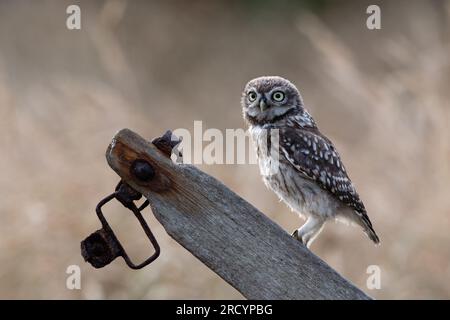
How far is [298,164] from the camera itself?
4.09 meters

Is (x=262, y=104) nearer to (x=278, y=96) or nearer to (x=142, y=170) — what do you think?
(x=278, y=96)

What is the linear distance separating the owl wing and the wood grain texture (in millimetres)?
1777

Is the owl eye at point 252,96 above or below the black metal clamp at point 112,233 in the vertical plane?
above

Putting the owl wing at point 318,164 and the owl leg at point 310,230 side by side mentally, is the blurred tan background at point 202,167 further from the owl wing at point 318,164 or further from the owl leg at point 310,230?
the owl leg at point 310,230

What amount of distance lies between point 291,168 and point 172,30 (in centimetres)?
999

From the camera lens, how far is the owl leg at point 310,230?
12.3 ft

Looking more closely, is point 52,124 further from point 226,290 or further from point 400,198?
point 400,198

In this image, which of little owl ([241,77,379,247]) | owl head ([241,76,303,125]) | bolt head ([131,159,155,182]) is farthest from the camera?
owl head ([241,76,303,125])

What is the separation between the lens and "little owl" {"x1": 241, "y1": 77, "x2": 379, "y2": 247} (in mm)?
4074
